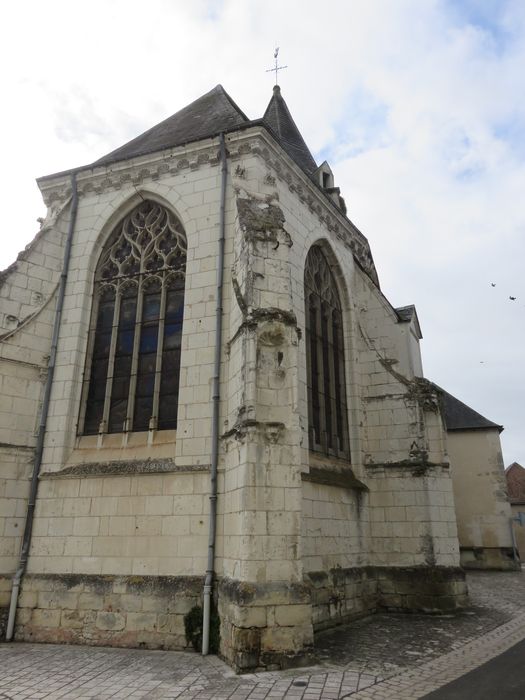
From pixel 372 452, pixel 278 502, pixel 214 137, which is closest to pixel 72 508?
pixel 278 502

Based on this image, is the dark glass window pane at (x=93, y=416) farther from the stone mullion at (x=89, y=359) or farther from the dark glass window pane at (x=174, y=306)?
the dark glass window pane at (x=174, y=306)

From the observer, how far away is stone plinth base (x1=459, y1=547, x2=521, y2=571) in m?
18.8

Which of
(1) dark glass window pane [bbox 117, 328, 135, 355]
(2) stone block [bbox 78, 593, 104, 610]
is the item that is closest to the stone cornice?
(1) dark glass window pane [bbox 117, 328, 135, 355]

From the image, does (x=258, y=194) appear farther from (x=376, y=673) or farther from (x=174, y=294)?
(x=376, y=673)

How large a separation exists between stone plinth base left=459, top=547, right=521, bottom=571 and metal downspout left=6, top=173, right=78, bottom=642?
16210 millimetres

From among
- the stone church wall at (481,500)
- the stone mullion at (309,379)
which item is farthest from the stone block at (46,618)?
the stone church wall at (481,500)

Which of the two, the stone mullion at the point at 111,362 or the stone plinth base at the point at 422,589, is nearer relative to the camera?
the stone mullion at the point at 111,362

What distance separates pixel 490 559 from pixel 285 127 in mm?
16435

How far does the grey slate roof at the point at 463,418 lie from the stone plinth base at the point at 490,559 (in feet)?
14.9

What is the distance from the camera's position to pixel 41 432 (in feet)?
28.1

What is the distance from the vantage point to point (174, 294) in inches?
361

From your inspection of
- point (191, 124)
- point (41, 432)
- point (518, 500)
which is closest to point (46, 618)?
point (41, 432)

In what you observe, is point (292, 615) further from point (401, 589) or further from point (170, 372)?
point (401, 589)

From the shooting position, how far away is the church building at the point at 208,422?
672cm
